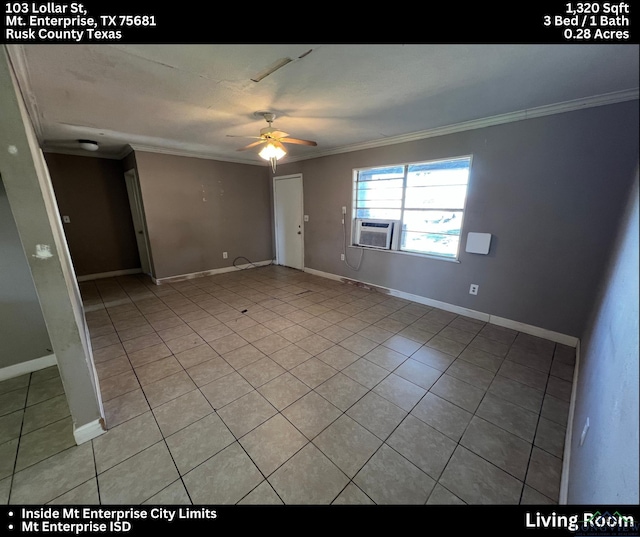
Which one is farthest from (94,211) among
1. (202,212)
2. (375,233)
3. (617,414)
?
(617,414)

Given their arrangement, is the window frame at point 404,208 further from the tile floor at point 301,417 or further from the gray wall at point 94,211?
the gray wall at point 94,211

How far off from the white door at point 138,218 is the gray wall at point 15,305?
2.53 metres

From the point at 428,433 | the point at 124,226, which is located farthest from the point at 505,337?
the point at 124,226

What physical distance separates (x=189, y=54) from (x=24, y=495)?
2.68 metres

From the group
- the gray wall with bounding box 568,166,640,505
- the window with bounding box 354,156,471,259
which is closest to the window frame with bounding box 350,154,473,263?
the window with bounding box 354,156,471,259

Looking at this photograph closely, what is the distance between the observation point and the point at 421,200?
3.50 metres

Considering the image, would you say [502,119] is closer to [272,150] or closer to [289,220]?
[272,150]

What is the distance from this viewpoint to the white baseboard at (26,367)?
2119 mm

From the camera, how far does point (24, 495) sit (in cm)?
130

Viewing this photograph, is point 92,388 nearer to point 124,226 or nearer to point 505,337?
point 505,337
